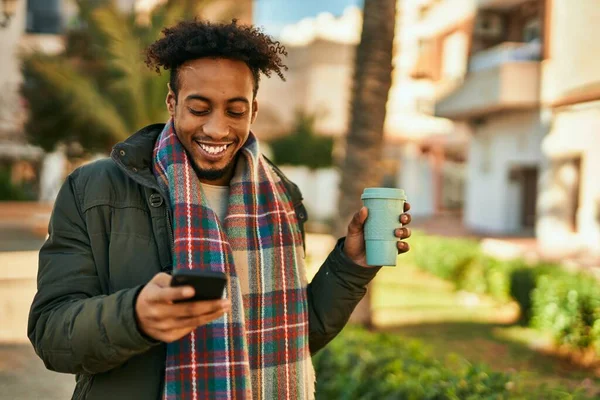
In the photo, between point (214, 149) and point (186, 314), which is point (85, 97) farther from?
point (186, 314)

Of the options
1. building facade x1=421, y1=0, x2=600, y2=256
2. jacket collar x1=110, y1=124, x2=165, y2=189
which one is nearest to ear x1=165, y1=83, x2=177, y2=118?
jacket collar x1=110, y1=124, x2=165, y2=189

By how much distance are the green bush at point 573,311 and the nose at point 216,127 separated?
20.4 ft

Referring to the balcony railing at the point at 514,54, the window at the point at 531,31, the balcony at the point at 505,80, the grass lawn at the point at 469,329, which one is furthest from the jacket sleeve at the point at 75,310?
the window at the point at 531,31

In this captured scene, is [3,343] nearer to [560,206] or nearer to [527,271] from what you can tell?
[527,271]

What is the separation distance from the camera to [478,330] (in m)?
9.06

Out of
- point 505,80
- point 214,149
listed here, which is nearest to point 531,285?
point 505,80

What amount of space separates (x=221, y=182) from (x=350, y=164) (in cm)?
522

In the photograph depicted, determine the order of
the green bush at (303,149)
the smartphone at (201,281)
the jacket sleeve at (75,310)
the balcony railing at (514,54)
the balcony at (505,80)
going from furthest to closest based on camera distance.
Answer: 1. the green bush at (303,149)
2. the balcony railing at (514,54)
3. the balcony at (505,80)
4. the jacket sleeve at (75,310)
5. the smartphone at (201,281)

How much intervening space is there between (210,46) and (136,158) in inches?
14.9

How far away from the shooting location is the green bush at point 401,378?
3613mm

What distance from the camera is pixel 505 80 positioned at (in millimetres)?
14797

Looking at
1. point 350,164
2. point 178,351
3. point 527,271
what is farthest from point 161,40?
point 527,271

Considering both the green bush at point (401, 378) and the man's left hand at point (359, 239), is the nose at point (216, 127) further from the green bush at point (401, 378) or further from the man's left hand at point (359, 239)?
the green bush at point (401, 378)

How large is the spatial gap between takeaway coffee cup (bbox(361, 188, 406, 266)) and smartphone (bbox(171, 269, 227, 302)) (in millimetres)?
752
